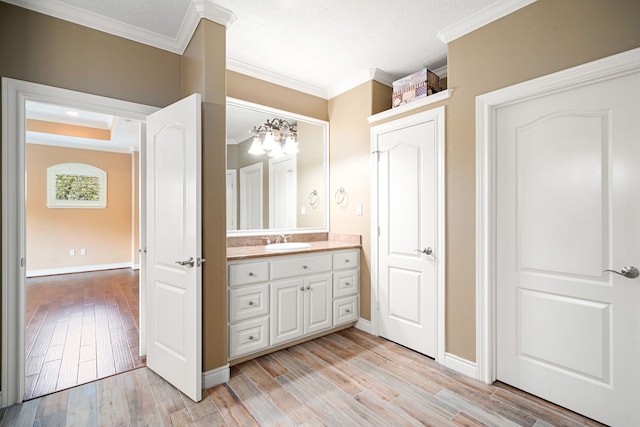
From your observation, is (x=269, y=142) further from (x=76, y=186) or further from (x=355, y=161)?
(x=76, y=186)

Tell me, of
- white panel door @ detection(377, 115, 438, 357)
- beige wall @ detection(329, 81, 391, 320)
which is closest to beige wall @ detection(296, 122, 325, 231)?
beige wall @ detection(329, 81, 391, 320)

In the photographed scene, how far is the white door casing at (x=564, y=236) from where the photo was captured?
5.38 feet

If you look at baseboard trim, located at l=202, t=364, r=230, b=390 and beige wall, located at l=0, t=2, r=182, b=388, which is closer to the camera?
beige wall, located at l=0, t=2, r=182, b=388

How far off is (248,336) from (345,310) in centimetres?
105

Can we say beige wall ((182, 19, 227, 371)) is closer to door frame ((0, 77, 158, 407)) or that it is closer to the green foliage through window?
door frame ((0, 77, 158, 407))

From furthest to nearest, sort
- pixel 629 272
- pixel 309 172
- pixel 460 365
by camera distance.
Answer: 1. pixel 309 172
2. pixel 460 365
3. pixel 629 272

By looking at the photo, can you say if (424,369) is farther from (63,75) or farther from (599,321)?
(63,75)

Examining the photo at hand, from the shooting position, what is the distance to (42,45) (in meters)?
2.02

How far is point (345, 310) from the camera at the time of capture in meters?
3.05

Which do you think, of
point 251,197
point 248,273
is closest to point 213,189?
point 248,273

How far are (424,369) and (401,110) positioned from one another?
7.20 feet

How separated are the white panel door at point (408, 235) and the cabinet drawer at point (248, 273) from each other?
1.17m

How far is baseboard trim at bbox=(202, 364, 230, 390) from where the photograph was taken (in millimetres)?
2092

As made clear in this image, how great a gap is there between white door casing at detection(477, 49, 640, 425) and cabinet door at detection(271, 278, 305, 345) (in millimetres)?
1455
